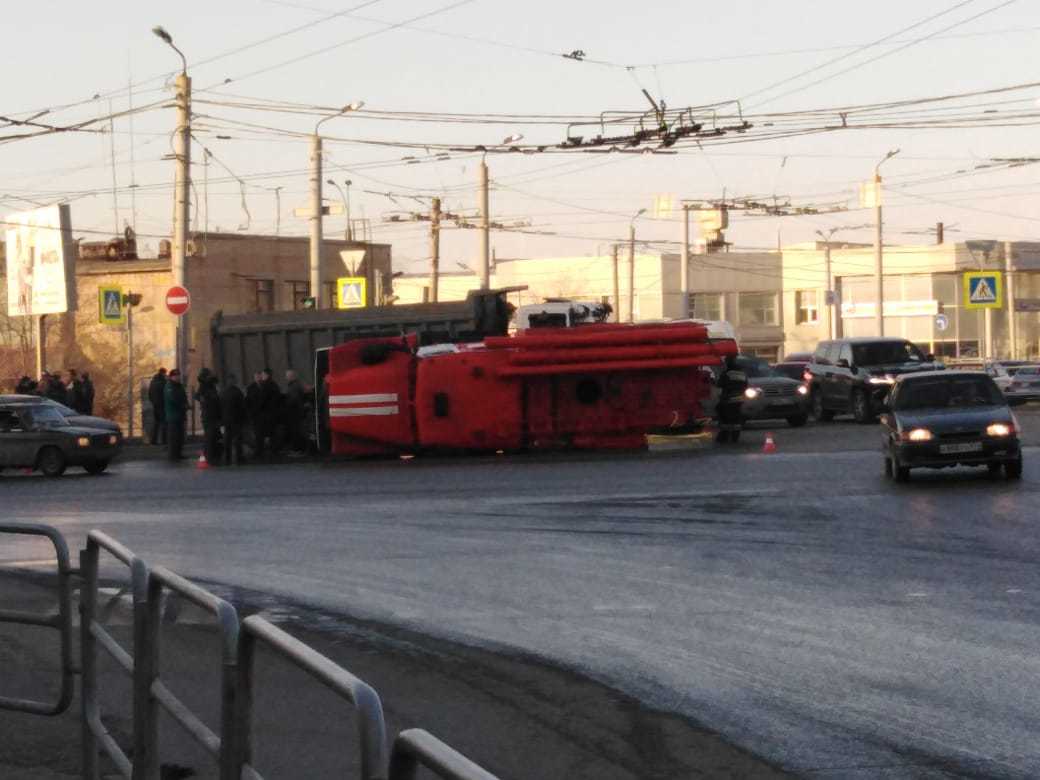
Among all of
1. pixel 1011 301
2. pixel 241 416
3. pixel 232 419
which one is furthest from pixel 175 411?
pixel 1011 301

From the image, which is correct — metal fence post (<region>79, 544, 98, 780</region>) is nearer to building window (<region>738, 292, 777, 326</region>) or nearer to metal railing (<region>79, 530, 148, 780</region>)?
metal railing (<region>79, 530, 148, 780</region>)

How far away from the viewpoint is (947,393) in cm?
2538

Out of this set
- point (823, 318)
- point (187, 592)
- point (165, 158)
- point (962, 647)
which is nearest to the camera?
point (187, 592)

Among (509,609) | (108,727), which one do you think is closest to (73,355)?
(509,609)

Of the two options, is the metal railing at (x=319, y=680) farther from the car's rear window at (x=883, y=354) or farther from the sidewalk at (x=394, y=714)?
the car's rear window at (x=883, y=354)

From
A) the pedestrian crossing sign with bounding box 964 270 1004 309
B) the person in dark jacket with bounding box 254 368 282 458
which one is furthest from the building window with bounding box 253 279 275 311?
the person in dark jacket with bounding box 254 368 282 458

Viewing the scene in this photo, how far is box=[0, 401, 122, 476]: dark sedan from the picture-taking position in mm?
33219

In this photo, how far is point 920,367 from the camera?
42.1 metres

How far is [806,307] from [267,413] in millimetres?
70779

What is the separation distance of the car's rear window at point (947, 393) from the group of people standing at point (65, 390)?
72.6 ft

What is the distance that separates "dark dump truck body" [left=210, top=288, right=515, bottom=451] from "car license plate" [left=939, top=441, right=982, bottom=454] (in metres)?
14.0

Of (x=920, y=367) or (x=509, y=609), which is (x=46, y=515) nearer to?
(x=509, y=609)

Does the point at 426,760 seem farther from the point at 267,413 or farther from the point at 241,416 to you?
the point at 267,413

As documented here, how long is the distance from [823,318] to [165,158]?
6579 cm
